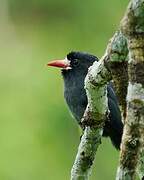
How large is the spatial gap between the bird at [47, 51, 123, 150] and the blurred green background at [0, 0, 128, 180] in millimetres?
2661

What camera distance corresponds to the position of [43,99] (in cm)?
980

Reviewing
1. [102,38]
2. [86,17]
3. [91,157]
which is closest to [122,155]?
[91,157]

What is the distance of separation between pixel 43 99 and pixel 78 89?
3612 mm

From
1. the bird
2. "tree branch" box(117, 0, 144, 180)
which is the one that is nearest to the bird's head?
the bird

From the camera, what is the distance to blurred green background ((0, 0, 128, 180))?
30.7 ft

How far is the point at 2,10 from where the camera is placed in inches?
508

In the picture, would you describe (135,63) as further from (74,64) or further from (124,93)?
(74,64)

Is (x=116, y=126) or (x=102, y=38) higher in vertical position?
(x=102, y=38)

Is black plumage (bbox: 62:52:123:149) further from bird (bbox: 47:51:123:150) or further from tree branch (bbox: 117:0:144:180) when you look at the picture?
tree branch (bbox: 117:0:144:180)

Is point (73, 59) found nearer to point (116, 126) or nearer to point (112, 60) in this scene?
point (116, 126)

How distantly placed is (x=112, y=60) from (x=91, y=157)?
2.46ft

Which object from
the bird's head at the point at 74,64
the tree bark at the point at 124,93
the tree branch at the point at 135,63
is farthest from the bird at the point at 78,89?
the tree branch at the point at 135,63

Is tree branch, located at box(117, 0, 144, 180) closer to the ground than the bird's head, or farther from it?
closer to the ground

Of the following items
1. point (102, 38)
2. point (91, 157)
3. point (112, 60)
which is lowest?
point (91, 157)
